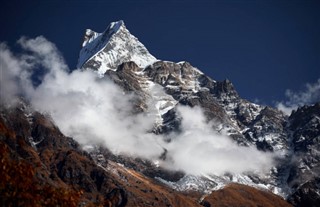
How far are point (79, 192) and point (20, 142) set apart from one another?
1466 centimetres

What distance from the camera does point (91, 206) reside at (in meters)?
55.5

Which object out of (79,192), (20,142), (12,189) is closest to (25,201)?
(12,189)

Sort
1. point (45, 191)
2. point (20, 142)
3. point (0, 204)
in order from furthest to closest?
point (20, 142) → point (45, 191) → point (0, 204)

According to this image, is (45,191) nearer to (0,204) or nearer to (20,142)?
(0,204)

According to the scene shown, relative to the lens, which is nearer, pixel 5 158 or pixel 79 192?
pixel 5 158

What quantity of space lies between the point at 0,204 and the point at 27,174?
12.9 ft

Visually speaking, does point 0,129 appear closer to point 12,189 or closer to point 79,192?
point 12,189

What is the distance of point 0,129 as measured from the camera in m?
55.6

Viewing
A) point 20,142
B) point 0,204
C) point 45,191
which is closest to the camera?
point 0,204

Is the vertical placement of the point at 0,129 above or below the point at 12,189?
above

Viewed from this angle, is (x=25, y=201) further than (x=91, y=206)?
No

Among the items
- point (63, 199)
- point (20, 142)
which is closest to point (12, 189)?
point (63, 199)

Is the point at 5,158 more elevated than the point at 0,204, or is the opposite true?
the point at 5,158

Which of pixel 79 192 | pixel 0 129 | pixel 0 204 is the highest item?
pixel 0 129
